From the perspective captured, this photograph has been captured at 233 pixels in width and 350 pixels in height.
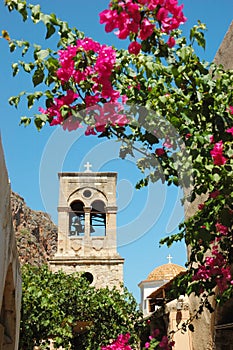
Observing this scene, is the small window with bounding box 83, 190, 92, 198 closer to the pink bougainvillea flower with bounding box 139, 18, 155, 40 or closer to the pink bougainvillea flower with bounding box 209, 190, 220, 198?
the pink bougainvillea flower with bounding box 209, 190, 220, 198

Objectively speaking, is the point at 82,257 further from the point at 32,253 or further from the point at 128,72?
the point at 128,72

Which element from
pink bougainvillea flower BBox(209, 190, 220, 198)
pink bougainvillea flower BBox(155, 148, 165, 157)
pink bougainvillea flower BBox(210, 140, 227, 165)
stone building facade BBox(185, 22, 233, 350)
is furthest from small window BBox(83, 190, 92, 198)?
pink bougainvillea flower BBox(210, 140, 227, 165)

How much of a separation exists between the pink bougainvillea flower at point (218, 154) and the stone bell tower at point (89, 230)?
18107 mm

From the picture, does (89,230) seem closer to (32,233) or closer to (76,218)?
(76,218)

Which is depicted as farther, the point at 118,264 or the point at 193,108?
the point at 118,264

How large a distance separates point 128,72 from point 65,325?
27.8 ft

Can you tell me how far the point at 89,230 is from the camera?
21.2 meters

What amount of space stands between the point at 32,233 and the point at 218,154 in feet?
119

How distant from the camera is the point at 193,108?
9.55ft

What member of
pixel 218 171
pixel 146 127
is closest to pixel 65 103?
pixel 146 127

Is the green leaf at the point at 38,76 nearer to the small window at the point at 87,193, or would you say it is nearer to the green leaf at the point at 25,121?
the green leaf at the point at 25,121

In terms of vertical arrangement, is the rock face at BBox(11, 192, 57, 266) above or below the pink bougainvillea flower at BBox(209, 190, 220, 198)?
above

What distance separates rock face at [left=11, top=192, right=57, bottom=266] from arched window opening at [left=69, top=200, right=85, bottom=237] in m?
10.8

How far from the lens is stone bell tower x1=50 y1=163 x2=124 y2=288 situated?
67.2 ft
